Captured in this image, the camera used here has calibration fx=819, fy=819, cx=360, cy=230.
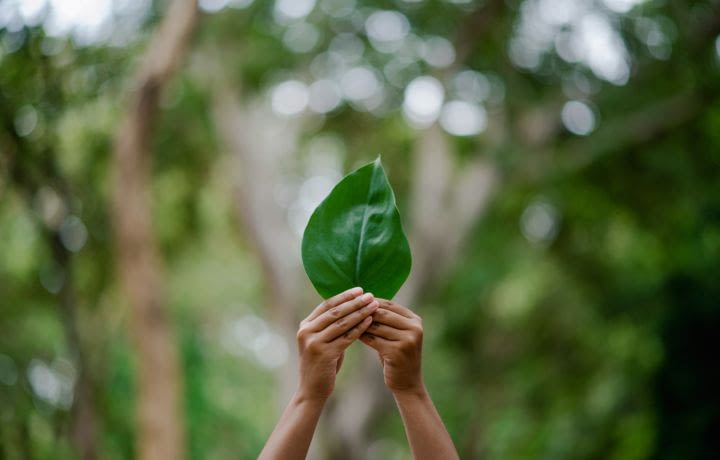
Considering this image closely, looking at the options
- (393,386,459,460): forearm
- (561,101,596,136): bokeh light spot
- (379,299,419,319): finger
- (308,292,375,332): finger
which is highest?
(561,101,596,136): bokeh light spot

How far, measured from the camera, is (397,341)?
4.67 ft

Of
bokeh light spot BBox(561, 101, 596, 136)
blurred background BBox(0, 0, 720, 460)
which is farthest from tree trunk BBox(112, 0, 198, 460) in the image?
bokeh light spot BBox(561, 101, 596, 136)

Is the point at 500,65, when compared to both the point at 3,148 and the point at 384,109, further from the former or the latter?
the point at 3,148

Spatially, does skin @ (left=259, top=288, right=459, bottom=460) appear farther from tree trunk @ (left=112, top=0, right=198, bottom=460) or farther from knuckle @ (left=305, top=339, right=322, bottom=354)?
tree trunk @ (left=112, top=0, right=198, bottom=460)

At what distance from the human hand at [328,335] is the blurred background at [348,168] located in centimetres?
431

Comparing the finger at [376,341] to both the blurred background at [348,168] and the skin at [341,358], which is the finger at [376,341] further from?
the blurred background at [348,168]

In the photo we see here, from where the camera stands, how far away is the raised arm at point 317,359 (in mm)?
1392

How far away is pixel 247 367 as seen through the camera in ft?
55.7

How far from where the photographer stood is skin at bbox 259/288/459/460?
4.58 ft

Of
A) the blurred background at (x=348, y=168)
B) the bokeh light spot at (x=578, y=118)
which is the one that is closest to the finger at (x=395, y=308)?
the blurred background at (x=348, y=168)

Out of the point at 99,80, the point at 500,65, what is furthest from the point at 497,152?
the point at 99,80

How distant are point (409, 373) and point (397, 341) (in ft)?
0.22

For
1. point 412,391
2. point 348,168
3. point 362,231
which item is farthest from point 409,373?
point 348,168

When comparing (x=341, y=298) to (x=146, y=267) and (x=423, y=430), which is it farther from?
(x=146, y=267)
